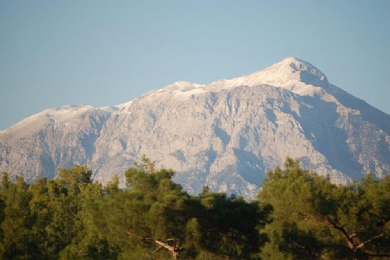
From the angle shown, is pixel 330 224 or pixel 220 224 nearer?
pixel 220 224

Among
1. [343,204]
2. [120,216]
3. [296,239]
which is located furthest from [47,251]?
[343,204]

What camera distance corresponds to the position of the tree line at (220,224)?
39031mm

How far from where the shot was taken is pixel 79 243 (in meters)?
48.8

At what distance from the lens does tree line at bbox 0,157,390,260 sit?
128 feet

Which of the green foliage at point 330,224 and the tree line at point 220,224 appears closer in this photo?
the tree line at point 220,224

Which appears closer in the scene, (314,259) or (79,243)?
(314,259)

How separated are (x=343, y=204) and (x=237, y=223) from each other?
8105 mm

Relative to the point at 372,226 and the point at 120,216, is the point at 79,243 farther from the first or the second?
the point at 372,226

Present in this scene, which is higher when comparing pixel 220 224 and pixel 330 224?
pixel 330 224

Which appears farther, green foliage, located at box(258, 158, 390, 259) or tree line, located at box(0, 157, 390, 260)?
green foliage, located at box(258, 158, 390, 259)

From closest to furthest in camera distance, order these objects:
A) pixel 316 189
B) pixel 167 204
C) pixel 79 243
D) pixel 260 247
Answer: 1. pixel 167 204
2. pixel 260 247
3. pixel 316 189
4. pixel 79 243

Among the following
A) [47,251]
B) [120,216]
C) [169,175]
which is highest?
[169,175]

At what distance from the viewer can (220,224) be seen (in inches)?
1580

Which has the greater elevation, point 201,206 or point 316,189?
point 316,189
